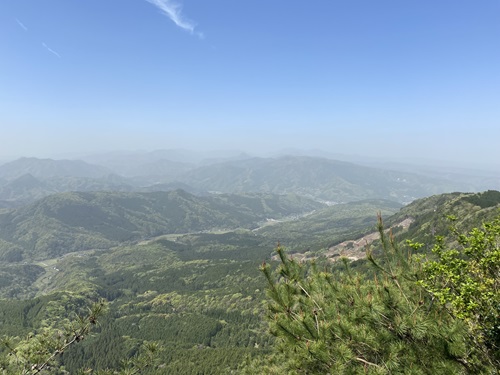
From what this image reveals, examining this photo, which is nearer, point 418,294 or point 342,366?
point 342,366

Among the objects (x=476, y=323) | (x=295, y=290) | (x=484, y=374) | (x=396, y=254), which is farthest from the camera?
(x=295, y=290)

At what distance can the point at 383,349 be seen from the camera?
49.5ft

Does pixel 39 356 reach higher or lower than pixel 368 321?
lower

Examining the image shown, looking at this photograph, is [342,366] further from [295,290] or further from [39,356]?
[39,356]

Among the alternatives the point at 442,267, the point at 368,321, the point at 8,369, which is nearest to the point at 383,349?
the point at 368,321

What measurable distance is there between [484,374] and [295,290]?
32.8 ft

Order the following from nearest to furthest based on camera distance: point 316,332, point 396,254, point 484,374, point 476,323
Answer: point 484,374
point 476,323
point 316,332
point 396,254

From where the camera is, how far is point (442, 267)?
47.1 ft

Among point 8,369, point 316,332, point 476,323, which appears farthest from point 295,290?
point 8,369

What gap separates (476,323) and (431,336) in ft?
6.99

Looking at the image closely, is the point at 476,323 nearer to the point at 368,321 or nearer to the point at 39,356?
the point at 368,321

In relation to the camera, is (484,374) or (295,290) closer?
(484,374)

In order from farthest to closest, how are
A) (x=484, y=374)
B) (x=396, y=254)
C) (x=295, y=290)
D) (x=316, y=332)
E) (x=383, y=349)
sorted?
(x=295, y=290) → (x=396, y=254) → (x=316, y=332) → (x=383, y=349) → (x=484, y=374)

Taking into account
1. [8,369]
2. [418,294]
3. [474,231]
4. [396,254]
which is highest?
[474,231]
